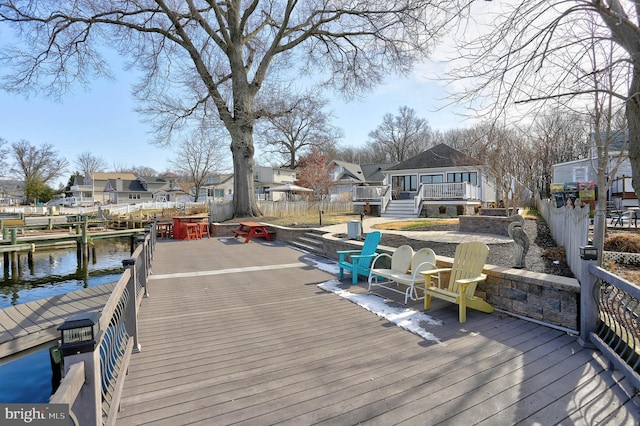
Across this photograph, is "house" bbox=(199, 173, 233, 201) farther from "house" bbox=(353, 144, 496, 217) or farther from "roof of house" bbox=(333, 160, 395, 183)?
"house" bbox=(353, 144, 496, 217)

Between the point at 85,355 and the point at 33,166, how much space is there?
71.3 metres

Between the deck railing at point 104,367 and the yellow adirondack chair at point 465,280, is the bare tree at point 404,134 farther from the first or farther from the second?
the deck railing at point 104,367

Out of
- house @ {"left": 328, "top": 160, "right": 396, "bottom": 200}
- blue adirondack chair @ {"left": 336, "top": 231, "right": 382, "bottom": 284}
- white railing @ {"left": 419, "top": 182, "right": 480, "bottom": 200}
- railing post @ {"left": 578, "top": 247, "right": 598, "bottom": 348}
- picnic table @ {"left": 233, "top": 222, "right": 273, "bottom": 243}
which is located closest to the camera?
railing post @ {"left": 578, "top": 247, "right": 598, "bottom": 348}

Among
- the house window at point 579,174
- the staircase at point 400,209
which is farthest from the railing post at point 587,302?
the house window at point 579,174

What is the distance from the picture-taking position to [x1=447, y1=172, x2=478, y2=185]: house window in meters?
22.1

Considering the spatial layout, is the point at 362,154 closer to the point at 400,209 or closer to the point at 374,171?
the point at 374,171

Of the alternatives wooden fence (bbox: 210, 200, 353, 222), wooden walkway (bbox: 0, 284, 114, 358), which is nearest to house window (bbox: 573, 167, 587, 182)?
wooden fence (bbox: 210, 200, 353, 222)

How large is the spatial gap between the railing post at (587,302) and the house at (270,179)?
1501 inches

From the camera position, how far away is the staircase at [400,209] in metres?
18.9

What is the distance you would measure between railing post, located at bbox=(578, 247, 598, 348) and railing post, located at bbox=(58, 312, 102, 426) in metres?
4.09

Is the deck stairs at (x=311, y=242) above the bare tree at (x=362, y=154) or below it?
below

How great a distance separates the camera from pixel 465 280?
4.07m

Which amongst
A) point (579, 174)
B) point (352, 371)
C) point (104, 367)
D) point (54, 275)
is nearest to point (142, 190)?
point (54, 275)

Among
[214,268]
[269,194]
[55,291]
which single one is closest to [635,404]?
[214,268]
